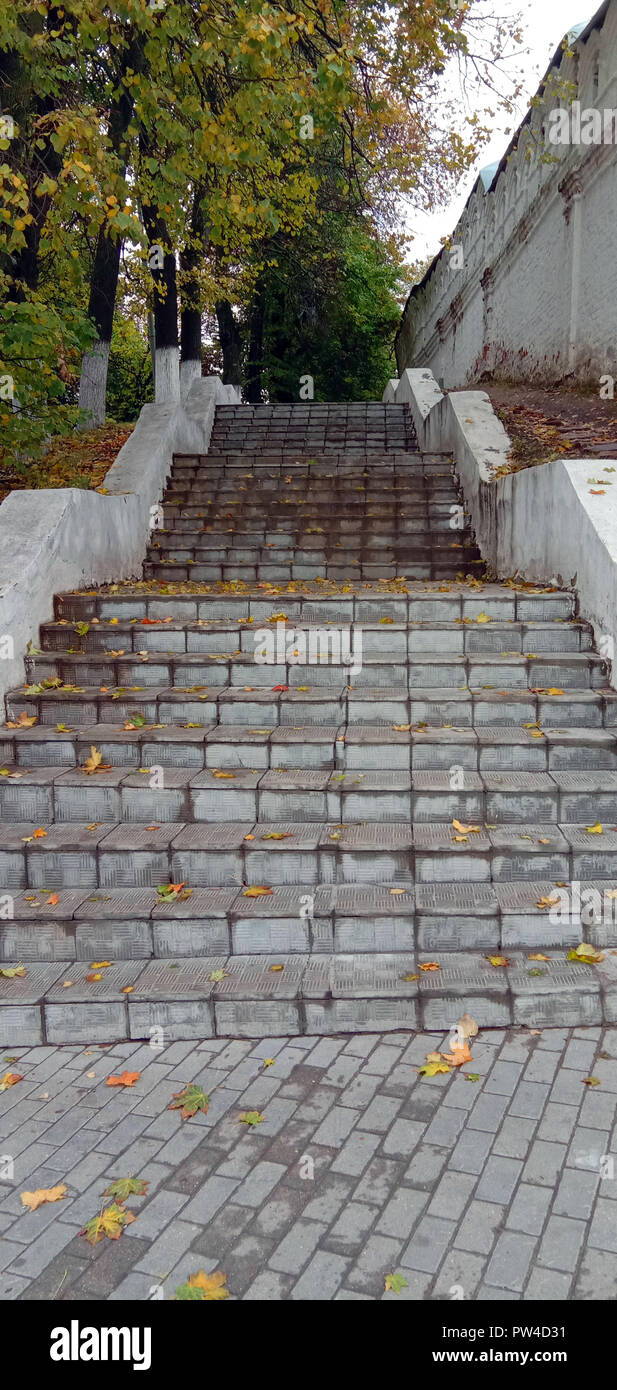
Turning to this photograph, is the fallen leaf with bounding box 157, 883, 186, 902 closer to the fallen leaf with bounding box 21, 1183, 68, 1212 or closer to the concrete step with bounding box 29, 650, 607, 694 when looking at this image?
the fallen leaf with bounding box 21, 1183, 68, 1212

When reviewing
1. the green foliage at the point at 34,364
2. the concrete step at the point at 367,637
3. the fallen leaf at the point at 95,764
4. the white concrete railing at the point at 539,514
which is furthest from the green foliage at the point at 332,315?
the fallen leaf at the point at 95,764

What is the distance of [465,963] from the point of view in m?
3.77

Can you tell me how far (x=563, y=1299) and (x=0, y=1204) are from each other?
1.64m

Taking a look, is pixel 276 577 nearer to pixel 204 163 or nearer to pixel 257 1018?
pixel 204 163

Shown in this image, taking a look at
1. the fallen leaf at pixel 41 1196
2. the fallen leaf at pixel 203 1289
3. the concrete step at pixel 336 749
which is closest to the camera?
the fallen leaf at pixel 203 1289

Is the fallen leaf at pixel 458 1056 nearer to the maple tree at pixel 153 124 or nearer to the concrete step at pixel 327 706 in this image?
the concrete step at pixel 327 706

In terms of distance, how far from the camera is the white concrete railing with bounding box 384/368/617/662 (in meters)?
5.69

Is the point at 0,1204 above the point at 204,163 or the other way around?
the other way around

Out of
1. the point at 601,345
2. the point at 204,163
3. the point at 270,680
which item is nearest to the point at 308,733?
the point at 270,680

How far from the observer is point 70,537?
680cm

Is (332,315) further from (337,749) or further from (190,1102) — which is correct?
(190,1102)

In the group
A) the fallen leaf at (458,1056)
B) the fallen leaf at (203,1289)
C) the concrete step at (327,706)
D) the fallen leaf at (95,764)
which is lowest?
→ the fallen leaf at (203,1289)

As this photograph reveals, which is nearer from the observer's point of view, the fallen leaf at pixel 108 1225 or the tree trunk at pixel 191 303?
the fallen leaf at pixel 108 1225

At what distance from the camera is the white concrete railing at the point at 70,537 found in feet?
19.3
